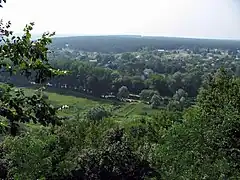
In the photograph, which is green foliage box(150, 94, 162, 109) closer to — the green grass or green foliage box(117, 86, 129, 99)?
the green grass

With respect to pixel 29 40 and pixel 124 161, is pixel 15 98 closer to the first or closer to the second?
pixel 29 40

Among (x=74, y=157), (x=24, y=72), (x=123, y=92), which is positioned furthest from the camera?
(x=123, y=92)

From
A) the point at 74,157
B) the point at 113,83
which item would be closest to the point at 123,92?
the point at 113,83

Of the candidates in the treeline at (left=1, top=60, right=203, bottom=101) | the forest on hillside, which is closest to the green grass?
the treeline at (left=1, top=60, right=203, bottom=101)

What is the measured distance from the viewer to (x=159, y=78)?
10169 cm

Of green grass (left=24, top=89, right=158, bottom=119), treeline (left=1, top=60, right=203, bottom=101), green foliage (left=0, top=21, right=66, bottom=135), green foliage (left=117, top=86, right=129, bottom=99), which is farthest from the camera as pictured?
treeline (left=1, top=60, right=203, bottom=101)

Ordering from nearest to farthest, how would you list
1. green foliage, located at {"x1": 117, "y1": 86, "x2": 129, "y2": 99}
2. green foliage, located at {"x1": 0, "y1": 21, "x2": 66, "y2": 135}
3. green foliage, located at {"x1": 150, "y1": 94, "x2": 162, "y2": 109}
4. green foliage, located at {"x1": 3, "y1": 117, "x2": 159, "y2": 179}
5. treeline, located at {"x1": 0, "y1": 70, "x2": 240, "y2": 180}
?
green foliage, located at {"x1": 0, "y1": 21, "x2": 66, "y2": 135} → treeline, located at {"x1": 0, "y1": 70, "x2": 240, "y2": 180} → green foliage, located at {"x1": 3, "y1": 117, "x2": 159, "y2": 179} → green foliage, located at {"x1": 150, "y1": 94, "x2": 162, "y2": 109} → green foliage, located at {"x1": 117, "y1": 86, "x2": 129, "y2": 99}

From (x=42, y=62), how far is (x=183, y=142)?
15.3 metres

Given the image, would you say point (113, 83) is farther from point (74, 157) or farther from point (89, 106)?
point (74, 157)

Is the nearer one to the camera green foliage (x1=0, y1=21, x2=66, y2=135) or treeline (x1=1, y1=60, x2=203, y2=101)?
green foliage (x1=0, y1=21, x2=66, y2=135)

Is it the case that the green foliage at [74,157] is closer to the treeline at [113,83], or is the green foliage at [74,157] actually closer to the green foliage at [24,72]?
the green foliage at [24,72]

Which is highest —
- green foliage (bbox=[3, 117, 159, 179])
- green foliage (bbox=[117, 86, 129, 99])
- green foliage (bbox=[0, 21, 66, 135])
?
green foliage (bbox=[0, 21, 66, 135])

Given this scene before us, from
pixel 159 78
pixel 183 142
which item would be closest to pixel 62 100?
pixel 159 78

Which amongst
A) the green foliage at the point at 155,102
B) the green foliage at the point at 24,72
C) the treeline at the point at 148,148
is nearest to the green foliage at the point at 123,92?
the green foliage at the point at 155,102
